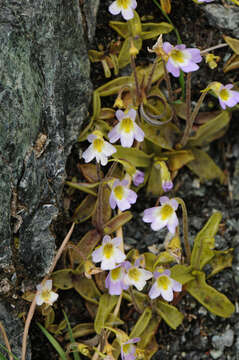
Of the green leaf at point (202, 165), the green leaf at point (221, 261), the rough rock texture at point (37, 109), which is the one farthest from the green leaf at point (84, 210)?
the green leaf at point (221, 261)

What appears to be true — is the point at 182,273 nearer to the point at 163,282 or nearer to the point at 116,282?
the point at 163,282

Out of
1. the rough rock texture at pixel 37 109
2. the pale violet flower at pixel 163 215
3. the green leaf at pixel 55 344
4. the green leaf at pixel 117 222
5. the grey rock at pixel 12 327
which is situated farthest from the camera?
the green leaf at pixel 117 222

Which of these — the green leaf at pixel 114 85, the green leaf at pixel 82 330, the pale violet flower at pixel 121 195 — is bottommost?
the green leaf at pixel 82 330

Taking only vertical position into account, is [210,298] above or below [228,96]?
below

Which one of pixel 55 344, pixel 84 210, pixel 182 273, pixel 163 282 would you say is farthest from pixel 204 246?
pixel 55 344

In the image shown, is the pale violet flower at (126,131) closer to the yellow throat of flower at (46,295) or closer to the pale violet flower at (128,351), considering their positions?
the yellow throat of flower at (46,295)

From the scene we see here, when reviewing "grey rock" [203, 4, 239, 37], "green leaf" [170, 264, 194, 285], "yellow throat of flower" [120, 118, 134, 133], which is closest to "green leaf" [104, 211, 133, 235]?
"green leaf" [170, 264, 194, 285]

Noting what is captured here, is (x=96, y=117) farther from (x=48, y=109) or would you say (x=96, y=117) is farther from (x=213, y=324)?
(x=213, y=324)

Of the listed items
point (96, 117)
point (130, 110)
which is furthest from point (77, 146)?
point (130, 110)
